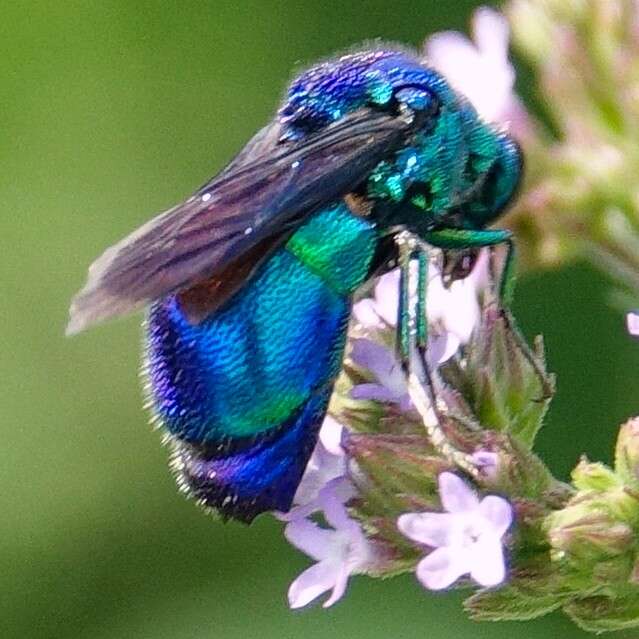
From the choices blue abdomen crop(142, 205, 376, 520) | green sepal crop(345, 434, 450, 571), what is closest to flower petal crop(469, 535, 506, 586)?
green sepal crop(345, 434, 450, 571)

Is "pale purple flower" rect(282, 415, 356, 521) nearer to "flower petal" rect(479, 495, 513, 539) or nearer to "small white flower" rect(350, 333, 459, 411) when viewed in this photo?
"small white flower" rect(350, 333, 459, 411)

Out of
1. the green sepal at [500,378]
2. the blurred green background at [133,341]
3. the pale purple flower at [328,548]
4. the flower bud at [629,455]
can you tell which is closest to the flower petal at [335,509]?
the pale purple flower at [328,548]

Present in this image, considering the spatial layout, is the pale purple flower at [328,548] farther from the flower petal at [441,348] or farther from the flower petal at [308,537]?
the flower petal at [441,348]

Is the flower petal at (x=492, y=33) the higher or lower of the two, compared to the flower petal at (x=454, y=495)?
higher

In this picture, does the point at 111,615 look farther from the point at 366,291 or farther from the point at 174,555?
the point at 366,291

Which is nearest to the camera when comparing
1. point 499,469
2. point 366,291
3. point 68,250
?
point 499,469

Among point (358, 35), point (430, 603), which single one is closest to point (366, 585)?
point (430, 603)

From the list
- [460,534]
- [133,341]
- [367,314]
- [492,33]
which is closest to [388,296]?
[367,314]
